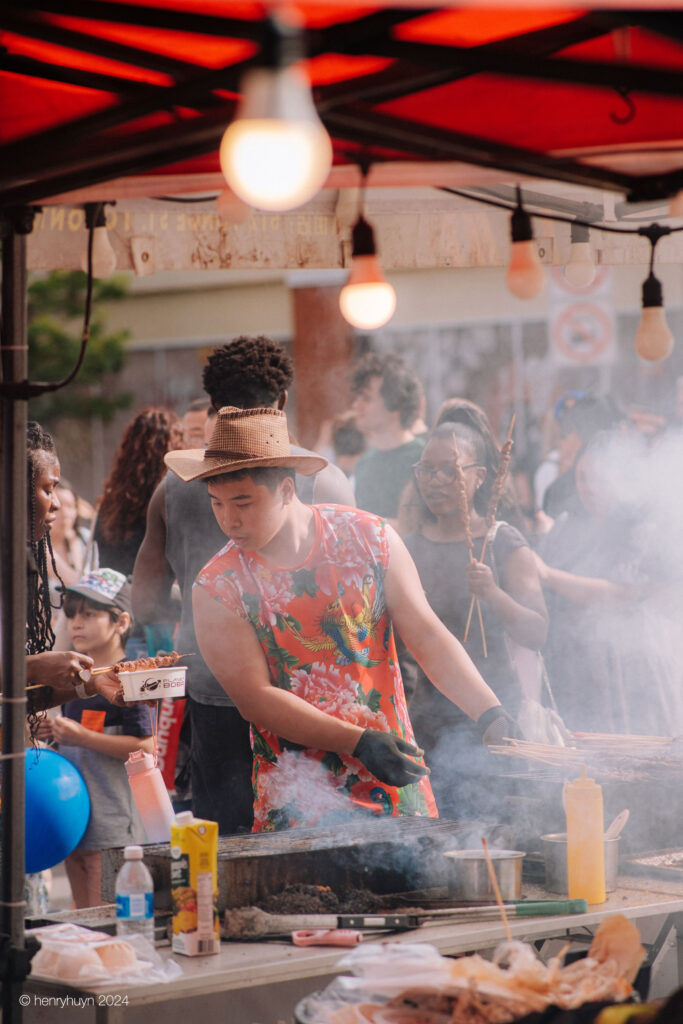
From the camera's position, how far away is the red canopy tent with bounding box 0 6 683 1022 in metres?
2.24

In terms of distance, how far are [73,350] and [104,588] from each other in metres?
12.5

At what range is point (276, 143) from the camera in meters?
1.66

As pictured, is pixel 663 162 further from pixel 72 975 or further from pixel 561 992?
pixel 72 975

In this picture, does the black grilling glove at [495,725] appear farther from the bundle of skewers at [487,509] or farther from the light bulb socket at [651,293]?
the light bulb socket at [651,293]

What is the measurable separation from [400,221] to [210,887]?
2743 mm

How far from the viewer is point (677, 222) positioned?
16.8 feet

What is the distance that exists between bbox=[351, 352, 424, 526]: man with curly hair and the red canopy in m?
2.48

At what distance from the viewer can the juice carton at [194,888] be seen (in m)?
2.37

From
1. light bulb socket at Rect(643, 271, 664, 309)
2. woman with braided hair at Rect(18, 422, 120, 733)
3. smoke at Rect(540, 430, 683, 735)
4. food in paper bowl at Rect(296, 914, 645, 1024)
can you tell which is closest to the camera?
food in paper bowl at Rect(296, 914, 645, 1024)

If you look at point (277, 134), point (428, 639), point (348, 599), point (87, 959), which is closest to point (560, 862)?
point (428, 639)

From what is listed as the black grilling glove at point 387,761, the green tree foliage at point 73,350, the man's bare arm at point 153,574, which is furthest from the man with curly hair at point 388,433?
the green tree foliage at point 73,350

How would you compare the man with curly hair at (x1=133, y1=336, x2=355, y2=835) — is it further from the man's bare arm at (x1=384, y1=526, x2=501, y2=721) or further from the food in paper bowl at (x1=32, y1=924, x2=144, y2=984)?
the food in paper bowl at (x1=32, y1=924, x2=144, y2=984)

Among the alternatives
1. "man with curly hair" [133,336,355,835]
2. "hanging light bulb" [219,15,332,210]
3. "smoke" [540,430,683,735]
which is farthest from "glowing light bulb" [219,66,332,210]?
"smoke" [540,430,683,735]

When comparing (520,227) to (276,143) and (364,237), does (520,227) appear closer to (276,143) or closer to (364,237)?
(364,237)
